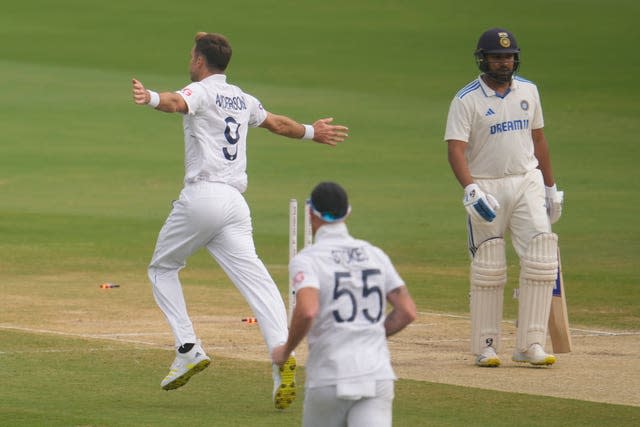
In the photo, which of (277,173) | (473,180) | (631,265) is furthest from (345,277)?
(277,173)

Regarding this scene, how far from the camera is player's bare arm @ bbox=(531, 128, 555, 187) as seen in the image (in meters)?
13.0

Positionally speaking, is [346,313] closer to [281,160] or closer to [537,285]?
[537,285]

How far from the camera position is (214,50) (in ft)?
36.2

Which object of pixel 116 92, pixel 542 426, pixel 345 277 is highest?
pixel 116 92

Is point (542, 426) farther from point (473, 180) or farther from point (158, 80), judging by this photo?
point (158, 80)

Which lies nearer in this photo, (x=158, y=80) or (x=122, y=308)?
(x=122, y=308)

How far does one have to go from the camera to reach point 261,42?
1965 inches

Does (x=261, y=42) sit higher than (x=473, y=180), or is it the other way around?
(x=261, y=42)

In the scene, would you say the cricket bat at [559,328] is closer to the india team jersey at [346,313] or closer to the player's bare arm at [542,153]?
the player's bare arm at [542,153]

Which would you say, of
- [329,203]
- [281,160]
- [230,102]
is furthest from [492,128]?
[281,160]

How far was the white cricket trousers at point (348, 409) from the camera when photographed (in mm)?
7227

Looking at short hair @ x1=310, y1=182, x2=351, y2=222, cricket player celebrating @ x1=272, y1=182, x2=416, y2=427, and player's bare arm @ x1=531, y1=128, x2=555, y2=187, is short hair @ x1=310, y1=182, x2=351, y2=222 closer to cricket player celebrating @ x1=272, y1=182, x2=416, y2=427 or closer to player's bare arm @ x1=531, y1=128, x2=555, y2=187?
cricket player celebrating @ x1=272, y1=182, x2=416, y2=427

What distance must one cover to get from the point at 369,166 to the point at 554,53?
1849cm

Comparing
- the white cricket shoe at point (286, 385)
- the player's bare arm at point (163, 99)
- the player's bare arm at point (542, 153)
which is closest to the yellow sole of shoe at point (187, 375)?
the white cricket shoe at point (286, 385)
